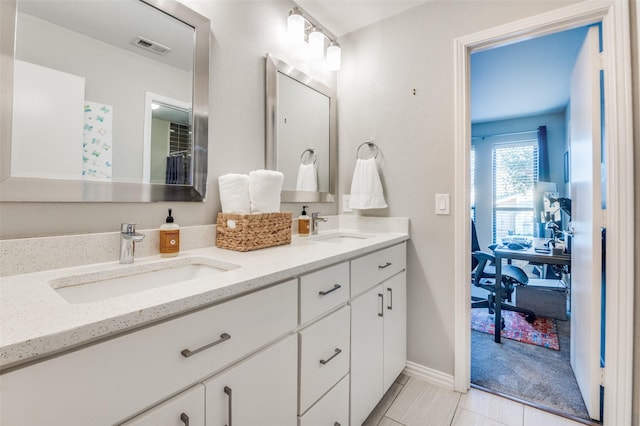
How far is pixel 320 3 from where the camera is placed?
1843mm

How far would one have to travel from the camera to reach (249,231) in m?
1.26

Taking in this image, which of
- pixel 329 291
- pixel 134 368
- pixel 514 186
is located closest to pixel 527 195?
pixel 514 186

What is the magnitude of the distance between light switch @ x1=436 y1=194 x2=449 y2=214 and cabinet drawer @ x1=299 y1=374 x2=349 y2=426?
42.2 inches

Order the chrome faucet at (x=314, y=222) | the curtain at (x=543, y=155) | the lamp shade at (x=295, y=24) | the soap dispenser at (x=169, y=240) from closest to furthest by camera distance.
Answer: the soap dispenser at (x=169, y=240) < the lamp shade at (x=295, y=24) < the chrome faucet at (x=314, y=222) < the curtain at (x=543, y=155)

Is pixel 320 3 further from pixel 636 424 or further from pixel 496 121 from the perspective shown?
pixel 496 121

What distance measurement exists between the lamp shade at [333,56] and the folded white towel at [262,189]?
1.10 m

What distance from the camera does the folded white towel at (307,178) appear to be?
188 centimetres

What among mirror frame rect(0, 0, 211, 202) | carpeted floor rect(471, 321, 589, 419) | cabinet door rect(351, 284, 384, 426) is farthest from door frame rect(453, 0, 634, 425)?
mirror frame rect(0, 0, 211, 202)

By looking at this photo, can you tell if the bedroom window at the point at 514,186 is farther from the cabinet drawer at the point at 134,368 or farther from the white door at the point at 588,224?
the cabinet drawer at the point at 134,368

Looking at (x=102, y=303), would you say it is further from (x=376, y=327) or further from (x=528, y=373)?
(x=528, y=373)

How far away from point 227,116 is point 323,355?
1150 mm

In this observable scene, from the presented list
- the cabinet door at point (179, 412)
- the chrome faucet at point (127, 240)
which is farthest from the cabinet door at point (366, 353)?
the chrome faucet at point (127, 240)

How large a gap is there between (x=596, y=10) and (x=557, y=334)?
239cm

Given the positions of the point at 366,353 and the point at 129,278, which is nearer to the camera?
the point at 129,278
